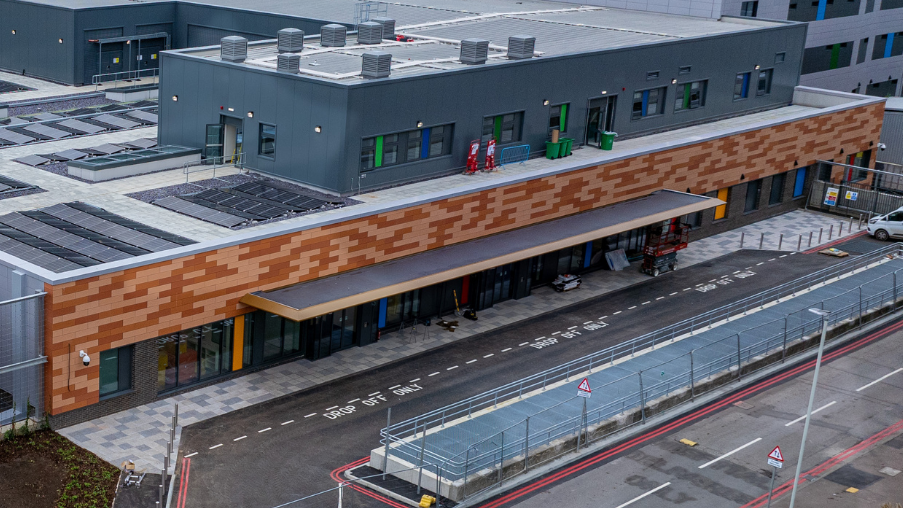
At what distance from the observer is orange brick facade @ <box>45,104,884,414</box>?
37312 mm

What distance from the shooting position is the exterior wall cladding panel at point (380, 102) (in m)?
47.3

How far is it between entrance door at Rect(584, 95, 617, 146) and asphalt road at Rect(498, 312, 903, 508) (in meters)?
18.0

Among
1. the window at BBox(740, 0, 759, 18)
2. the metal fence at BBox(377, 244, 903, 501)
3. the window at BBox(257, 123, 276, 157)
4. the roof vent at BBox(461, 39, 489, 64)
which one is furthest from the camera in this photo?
the window at BBox(740, 0, 759, 18)

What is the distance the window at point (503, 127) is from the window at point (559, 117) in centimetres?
233

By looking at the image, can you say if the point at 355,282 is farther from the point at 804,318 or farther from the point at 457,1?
the point at 457,1

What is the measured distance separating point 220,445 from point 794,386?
2277cm

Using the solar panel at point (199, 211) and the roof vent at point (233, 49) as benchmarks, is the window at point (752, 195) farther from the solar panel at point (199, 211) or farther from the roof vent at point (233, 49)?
the solar panel at point (199, 211)

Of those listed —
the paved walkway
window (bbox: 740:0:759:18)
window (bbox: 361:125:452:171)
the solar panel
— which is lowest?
the paved walkway

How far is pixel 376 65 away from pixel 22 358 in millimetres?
19168

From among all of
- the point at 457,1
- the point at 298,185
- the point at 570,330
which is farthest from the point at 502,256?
the point at 457,1

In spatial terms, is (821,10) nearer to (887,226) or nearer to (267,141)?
(887,226)

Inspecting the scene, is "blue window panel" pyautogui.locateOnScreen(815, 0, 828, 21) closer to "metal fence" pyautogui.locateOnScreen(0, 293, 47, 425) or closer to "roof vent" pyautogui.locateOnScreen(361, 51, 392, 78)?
"roof vent" pyautogui.locateOnScreen(361, 51, 392, 78)

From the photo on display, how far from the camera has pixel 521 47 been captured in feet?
177

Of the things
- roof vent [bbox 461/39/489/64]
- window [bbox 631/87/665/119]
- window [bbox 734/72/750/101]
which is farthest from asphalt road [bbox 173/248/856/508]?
window [bbox 734/72/750/101]
